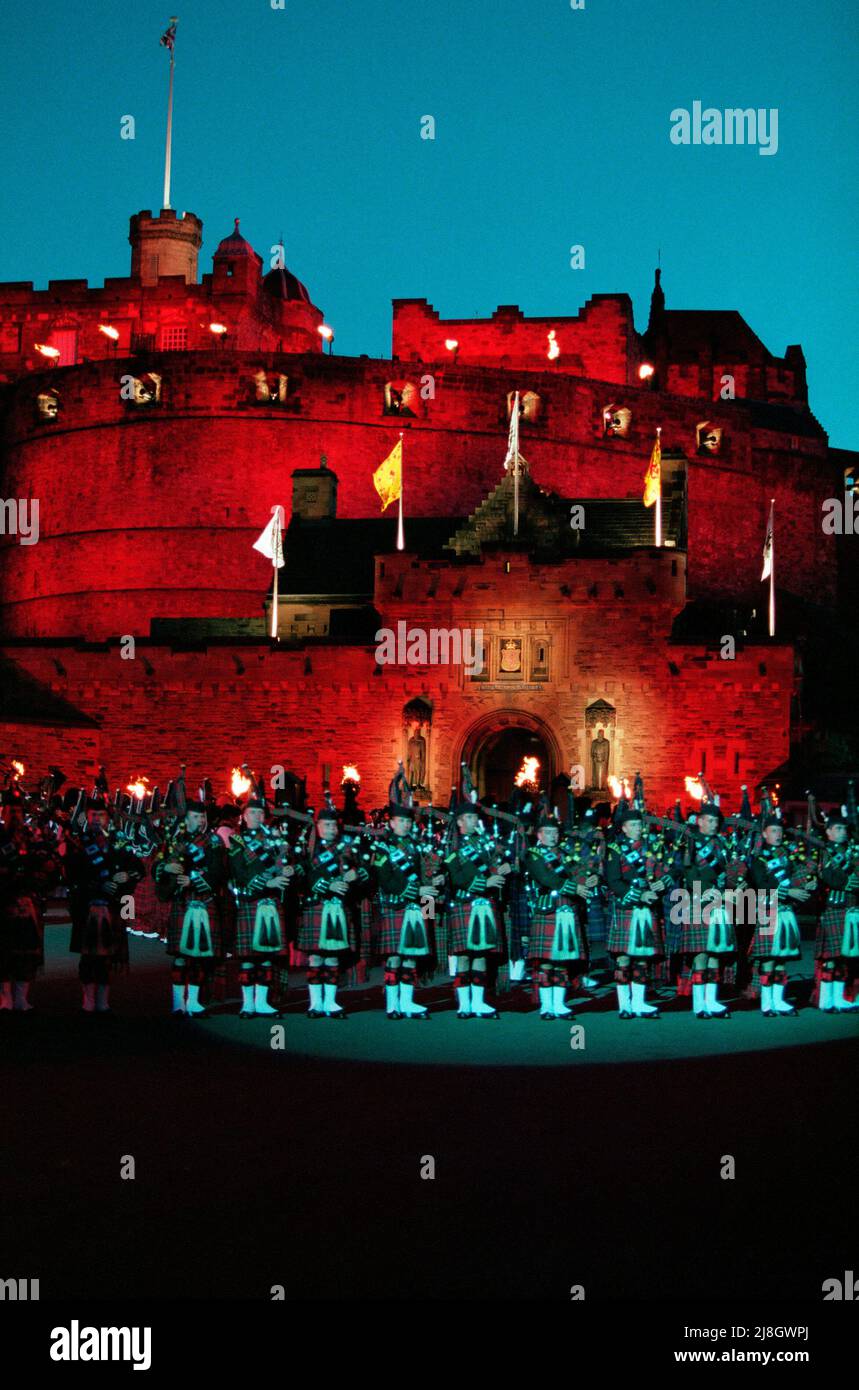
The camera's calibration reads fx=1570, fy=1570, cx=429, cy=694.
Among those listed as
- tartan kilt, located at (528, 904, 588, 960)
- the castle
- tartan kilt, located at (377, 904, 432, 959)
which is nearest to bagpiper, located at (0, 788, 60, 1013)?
tartan kilt, located at (377, 904, 432, 959)

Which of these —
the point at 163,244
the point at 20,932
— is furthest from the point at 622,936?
the point at 163,244

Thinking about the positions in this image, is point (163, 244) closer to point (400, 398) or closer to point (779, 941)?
point (400, 398)

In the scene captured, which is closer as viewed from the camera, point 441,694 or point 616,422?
point 441,694

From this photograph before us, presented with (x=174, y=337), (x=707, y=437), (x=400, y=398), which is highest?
(x=174, y=337)

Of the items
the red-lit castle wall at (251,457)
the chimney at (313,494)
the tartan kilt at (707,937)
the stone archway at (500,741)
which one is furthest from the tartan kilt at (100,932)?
the red-lit castle wall at (251,457)

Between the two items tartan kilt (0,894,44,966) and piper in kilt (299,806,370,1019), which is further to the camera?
piper in kilt (299,806,370,1019)

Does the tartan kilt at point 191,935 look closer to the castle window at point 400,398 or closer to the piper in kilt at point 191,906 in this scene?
the piper in kilt at point 191,906

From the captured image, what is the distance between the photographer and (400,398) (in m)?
46.8

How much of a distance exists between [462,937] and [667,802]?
20100 millimetres

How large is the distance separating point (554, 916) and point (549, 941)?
239mm

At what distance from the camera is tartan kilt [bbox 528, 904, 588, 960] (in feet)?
46.4

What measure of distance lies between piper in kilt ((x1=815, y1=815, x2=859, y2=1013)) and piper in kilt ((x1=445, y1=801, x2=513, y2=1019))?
9.80 feet

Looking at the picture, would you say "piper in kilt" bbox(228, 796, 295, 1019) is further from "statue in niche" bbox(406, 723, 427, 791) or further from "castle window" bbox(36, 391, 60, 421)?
"castle window" bbox(36, 391, 60, 421)
